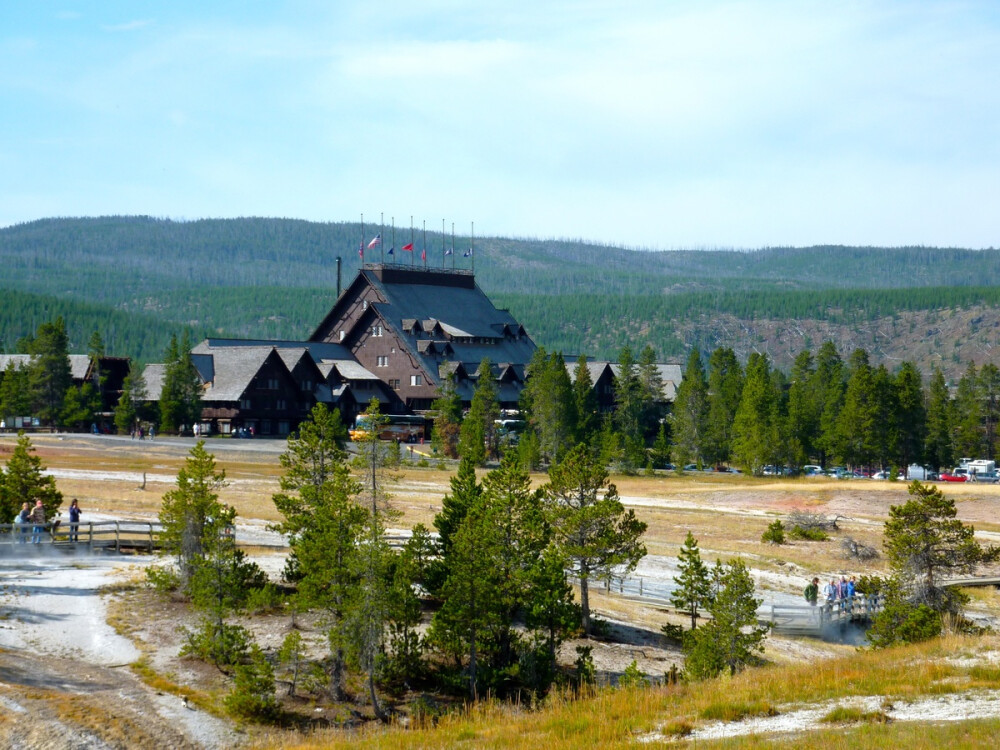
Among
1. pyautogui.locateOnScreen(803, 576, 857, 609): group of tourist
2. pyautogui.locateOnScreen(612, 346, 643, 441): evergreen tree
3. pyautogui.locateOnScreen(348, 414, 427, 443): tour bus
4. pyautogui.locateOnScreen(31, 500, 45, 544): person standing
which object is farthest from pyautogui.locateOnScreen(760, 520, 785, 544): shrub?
pyautogui.locateOnScreen(348, 414, 427, 443): tour bus

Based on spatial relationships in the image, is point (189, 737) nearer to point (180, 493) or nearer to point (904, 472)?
point (180, 493)

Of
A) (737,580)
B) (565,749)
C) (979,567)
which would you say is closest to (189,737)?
(565,749)

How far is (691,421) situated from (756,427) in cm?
1217

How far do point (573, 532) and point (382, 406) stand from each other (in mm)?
83814

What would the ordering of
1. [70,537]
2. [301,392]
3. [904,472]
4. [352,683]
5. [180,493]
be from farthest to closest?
[301,392], [904,472], [70,537], [180,493], [352,683]

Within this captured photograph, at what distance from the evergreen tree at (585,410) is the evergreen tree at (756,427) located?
12.2m

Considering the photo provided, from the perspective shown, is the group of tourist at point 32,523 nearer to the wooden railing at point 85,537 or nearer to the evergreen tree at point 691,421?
the wooden railing at point 85,537

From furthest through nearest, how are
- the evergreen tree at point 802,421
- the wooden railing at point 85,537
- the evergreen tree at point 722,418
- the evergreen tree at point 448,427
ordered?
the evergreen tree at point 722,418, the evergreen tree at point 448,427, the evergreen tree at point 802,421, the wooden railing at point 85,537

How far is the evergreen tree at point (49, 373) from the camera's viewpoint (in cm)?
10438

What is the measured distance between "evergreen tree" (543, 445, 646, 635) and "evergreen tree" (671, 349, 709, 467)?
204 ft

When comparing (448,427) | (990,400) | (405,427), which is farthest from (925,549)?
(990,400)

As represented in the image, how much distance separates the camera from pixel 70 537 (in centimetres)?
3972

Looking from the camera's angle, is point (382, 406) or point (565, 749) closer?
point (565, 749)

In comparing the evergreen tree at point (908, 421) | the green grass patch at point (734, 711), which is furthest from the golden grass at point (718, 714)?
the evergreen tree at point (908, 421)
